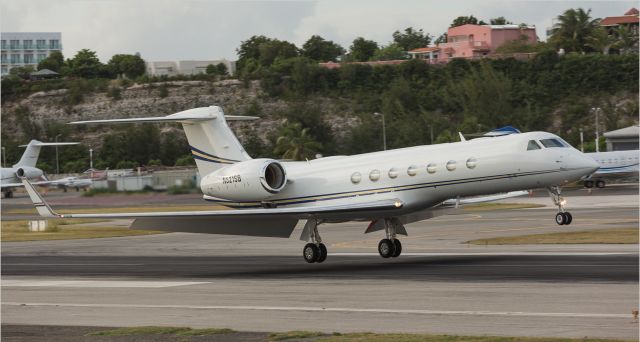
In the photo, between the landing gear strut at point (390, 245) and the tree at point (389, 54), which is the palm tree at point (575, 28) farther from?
the landing gear strut at point (390, 245)

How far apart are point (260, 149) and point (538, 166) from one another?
8078 cm

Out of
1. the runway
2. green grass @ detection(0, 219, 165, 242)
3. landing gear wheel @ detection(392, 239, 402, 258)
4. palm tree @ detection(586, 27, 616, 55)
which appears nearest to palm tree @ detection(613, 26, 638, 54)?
palm tree @ detection(586, 27, 616, 55)

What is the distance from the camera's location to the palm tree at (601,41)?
133125 millimetres

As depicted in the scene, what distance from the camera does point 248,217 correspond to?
27.5 meters

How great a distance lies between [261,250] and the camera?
35812mm

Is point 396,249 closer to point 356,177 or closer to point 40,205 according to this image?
point 356,177

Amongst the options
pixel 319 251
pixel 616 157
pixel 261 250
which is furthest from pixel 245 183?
pixel 616 157

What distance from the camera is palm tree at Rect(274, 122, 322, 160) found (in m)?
93.2

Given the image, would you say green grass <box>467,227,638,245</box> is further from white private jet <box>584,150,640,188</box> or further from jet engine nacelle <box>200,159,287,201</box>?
white private jet <box>584,150,640,188</box>

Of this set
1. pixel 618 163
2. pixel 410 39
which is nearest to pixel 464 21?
pixel 410 39

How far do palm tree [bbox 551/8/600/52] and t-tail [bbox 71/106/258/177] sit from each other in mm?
111024

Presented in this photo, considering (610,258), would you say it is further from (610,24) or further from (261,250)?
(610,24)

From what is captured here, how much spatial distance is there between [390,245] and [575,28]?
378ft

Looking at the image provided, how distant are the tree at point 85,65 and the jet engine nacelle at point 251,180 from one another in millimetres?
126498
